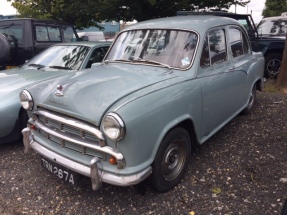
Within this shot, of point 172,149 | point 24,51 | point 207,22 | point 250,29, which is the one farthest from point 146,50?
point 250,29

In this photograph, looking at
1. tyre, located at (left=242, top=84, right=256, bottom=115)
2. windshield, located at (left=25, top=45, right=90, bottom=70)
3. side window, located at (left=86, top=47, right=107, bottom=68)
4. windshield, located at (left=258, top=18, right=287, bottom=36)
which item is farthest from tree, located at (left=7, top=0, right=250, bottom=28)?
tyre, located at (left=242, top=84, right=256, bottom=115)

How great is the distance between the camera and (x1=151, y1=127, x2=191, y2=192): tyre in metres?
2.75

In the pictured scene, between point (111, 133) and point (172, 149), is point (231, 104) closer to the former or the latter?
point (172, 149)

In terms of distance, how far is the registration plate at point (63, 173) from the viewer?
274 centimetres

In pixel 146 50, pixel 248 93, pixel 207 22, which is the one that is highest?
pixel 207 22

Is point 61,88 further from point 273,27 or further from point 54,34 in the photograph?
point 273,27

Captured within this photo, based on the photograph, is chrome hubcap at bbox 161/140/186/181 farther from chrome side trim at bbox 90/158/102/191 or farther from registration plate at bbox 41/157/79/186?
registration plate at bbox 41/157/79/186

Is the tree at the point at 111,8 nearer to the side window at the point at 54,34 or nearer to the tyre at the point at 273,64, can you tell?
the side window at the point at 54,34

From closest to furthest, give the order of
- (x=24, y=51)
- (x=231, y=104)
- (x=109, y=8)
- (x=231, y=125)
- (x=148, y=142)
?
(x=148, y=142) < (x=231, y=104) < (x=231, y=125) < (x=24, y=51) < (x=109, y=8)

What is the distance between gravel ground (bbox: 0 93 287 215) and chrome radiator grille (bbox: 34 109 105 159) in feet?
1.92

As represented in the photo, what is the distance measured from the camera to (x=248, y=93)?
4754 mm

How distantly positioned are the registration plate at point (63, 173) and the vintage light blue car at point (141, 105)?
11 mm

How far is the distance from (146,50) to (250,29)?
5573mm

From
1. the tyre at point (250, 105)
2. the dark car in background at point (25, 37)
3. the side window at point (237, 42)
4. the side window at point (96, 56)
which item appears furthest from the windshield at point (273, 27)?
the dark car in background at point (25, 37)
